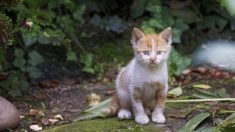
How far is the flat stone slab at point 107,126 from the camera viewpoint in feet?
12.6

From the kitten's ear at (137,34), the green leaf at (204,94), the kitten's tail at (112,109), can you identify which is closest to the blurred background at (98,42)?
Result: the green leaf at (204,94)

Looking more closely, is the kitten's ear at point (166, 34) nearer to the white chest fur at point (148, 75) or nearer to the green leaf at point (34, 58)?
the white chest fur at point (148, 75)

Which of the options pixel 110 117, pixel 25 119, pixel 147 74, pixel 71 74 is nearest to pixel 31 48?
pixel 71 74

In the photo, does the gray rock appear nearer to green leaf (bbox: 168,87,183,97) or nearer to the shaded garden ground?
the shaded garden ground

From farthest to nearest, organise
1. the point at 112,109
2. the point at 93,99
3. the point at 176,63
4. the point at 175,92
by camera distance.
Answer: the point at 176,63 < the point at 93,99 < the point at 175,92 < the point at 112,109

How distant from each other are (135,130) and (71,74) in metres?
2.18

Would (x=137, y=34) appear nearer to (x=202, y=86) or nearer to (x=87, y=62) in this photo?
(x=202, y=86)

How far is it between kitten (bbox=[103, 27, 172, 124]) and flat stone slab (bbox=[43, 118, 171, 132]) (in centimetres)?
5

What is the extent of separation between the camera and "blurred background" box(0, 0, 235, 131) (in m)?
5.07

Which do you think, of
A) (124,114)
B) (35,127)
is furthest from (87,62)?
(124,114)

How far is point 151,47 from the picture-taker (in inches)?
146

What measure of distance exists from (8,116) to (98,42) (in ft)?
7.12

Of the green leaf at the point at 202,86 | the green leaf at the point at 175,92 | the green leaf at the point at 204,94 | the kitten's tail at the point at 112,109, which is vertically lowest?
the kitten's tail at the point at 112,109

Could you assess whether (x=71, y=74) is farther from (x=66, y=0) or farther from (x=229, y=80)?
(x=229, y=80)
